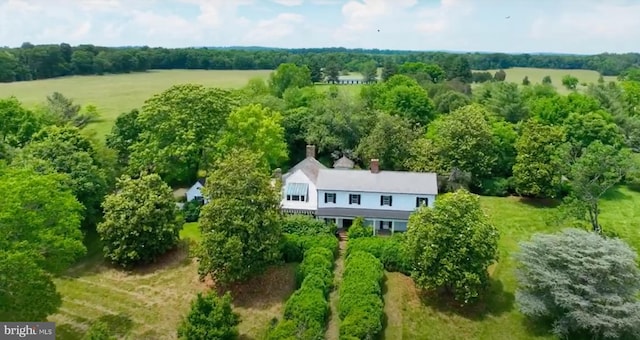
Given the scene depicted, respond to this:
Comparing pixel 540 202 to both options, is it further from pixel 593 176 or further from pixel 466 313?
pixel 466 313

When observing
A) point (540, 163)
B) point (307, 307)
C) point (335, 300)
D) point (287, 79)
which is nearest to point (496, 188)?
point (540, 163)

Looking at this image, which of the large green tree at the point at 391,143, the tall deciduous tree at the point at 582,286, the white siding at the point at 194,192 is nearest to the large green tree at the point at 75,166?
the white siding at the point at 194,192

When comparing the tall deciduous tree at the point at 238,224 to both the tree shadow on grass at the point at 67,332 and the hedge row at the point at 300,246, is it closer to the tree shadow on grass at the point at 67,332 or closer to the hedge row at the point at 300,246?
the hedge row at the point at 300,246

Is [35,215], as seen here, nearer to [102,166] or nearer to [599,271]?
[102,166]

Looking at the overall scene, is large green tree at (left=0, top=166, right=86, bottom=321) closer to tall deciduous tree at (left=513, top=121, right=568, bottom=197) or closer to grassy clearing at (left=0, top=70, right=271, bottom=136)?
tall deciduous tree at (left=513, top=121, right=568, bottom=197)

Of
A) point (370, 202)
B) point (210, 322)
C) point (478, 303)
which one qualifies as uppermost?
point (370, 202)
